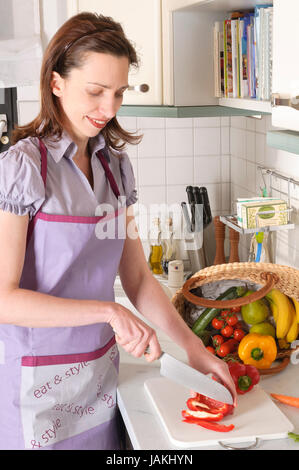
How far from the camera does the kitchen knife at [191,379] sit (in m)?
1.18

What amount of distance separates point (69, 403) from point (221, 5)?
48.4 inches

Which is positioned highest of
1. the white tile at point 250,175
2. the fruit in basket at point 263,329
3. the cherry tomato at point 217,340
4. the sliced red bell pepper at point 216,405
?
the white tile at point 250,175

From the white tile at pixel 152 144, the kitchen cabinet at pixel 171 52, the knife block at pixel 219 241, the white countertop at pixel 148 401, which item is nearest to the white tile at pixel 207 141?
the white tile at pixel 152 144

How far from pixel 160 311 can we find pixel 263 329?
28 cm

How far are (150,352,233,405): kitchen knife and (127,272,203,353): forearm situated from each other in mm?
167

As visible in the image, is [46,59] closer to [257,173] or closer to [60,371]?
[60,371]

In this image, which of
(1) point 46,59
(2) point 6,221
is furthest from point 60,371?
(1) point 46,59

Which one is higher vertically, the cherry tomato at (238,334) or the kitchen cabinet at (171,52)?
the kitchen cabinet at (171,52)

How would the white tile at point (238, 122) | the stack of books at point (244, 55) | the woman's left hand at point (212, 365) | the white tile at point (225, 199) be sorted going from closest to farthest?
the woman's left hand at point (212, 365)
the stack of books at point (244, 55)
the white tile at point (238, 122)
the white tile at point (225, 199)

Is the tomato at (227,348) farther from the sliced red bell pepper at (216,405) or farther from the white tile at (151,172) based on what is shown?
the white tile at (151,172)

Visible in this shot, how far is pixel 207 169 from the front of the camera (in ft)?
9.20

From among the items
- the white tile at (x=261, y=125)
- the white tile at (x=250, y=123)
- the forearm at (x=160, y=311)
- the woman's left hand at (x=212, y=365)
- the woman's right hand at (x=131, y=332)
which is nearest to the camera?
the woman's right hand at (x=131, y=332)

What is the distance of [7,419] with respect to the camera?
50.9 inches

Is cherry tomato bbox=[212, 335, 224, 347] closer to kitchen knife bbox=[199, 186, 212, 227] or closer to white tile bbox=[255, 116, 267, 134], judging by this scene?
white tile bbox=[255, 116, 267, 134]
